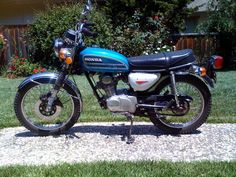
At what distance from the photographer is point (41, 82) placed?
544 cm

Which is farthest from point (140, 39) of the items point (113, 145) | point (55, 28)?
point (113, 145)

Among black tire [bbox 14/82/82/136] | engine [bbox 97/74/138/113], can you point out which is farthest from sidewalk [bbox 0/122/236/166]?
engine [bbox 97/74/138/113]

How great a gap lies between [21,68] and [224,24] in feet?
22.0

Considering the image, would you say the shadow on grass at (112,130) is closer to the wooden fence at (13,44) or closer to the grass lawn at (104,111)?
the grass lawn at (104,111)

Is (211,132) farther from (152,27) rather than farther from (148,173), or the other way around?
(152,27)

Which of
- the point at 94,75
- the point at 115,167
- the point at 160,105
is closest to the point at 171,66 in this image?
the point at 160,105

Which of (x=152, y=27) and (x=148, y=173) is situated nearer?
(x=148, y=173)

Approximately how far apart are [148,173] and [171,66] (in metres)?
1.63

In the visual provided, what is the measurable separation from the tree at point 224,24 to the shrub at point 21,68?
5.95 metres

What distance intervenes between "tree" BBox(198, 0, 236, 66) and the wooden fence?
20.5ft

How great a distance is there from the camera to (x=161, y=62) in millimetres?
5246

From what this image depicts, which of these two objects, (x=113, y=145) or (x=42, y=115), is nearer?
(x=113, y=145)

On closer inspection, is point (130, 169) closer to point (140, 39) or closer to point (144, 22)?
point (140, 39)

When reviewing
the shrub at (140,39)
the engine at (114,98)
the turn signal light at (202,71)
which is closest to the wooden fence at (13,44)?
the shrub at (140,39)
